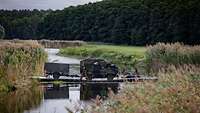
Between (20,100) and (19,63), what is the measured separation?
13.6 feet

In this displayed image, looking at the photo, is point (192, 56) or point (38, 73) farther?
point (192, 56)

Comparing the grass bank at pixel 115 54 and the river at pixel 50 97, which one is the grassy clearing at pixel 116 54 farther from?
the river at pixel 50 97

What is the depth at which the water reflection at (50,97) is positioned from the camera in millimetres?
14640

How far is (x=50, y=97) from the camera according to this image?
17391 millimetres

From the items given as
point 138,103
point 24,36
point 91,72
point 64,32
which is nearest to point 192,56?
point 91,72

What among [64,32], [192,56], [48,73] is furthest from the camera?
[64,32]

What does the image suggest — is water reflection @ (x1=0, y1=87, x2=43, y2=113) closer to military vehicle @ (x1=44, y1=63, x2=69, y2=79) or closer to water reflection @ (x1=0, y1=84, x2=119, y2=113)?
water reflection @ (x1=0, y1=84, x2=119, y2=113)

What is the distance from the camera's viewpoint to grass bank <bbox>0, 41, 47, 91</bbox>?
17786 millimetres

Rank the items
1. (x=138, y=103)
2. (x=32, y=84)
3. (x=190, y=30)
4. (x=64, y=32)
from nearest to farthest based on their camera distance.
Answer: (x=138, y=103) < (x=32, y=84) < (x=190, y=30) < (x=64, y=32)

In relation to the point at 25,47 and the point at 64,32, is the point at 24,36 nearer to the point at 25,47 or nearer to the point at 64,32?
the point at 64,32

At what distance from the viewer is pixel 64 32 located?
84125mm

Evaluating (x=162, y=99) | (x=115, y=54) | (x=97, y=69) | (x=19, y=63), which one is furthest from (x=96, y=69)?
(x=115, y=54)

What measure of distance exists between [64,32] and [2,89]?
6742cm

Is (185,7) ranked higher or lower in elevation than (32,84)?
higher
